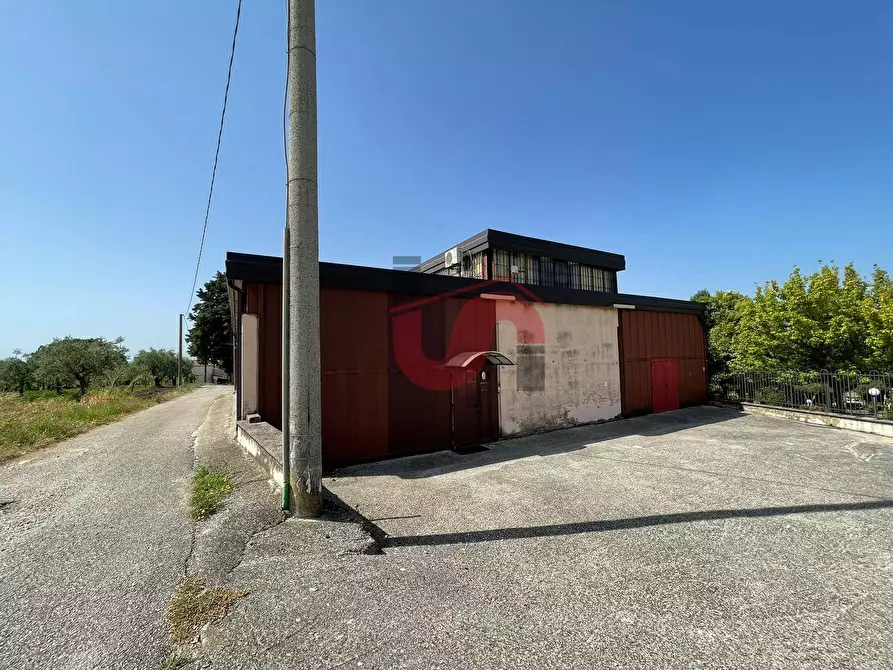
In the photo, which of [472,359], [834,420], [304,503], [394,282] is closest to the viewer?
[304,503]

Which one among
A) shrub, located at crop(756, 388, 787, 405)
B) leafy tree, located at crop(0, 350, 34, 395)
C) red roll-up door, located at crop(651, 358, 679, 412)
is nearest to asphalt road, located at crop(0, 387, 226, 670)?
red roll-up door, located at crop(651, 358, 679, 412)

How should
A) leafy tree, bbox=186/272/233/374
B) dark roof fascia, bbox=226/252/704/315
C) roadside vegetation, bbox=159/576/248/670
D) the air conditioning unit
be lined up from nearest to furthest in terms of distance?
roadside vegetation, bbox=159/576/248/670
dark roof fascia, bbox=226/252/704/315
the air conditioning unit
leafy tree, bbox=186/272/233/374

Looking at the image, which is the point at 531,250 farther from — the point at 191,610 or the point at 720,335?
the point at 191,610

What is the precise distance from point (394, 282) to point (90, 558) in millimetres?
6089

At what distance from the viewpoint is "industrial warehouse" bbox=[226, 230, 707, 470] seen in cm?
716

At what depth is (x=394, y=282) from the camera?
26.4ft

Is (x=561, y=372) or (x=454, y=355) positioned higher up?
(x=454, y=355)

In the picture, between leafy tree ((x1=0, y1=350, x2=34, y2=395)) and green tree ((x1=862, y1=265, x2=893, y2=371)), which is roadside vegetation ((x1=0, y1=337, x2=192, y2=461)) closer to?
leafy tree ((x1=0, y1=350, x2=34, y2=395))

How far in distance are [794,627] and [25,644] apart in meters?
5.34

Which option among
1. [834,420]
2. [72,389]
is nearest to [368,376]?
[834,420]

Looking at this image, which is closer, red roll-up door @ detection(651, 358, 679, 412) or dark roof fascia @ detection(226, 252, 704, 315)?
dark roof fascia @ detection(226, 252, 704, 315)

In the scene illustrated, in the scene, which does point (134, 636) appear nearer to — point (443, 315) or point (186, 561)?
point (186, 561)

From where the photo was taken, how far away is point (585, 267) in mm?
17656

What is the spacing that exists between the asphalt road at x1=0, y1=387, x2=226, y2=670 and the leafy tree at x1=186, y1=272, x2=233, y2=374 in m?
28.8
